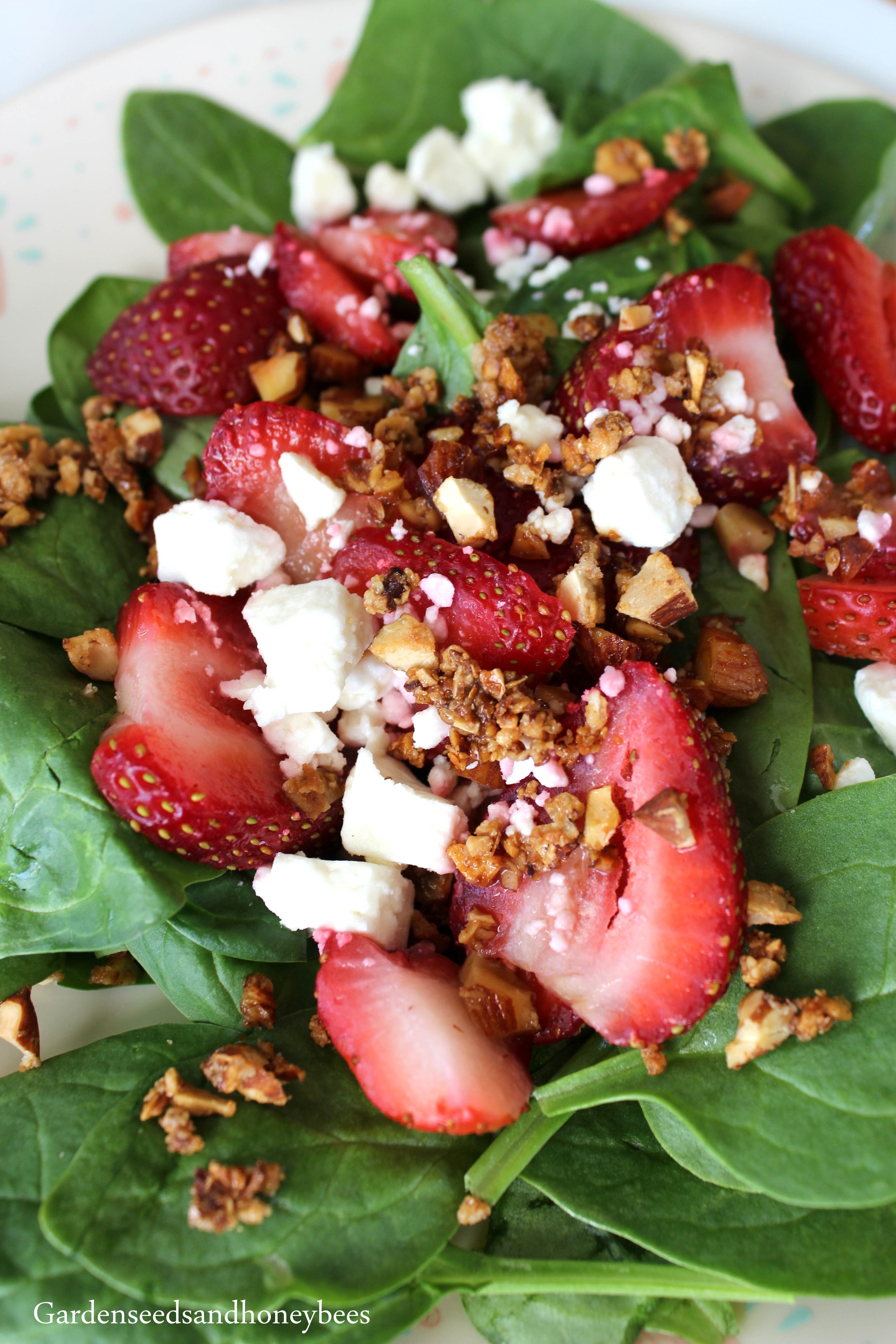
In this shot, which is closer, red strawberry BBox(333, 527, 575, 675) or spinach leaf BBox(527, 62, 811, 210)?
red strawberry BBox(333, 527, 575, 675)

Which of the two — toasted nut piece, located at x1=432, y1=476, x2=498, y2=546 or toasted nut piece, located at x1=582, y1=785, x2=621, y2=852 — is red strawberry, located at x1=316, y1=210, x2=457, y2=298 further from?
toasted nut piece, located at x1=582, y1=785, x2=621, y2=852

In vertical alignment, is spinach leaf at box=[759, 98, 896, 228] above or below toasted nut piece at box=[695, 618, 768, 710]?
above

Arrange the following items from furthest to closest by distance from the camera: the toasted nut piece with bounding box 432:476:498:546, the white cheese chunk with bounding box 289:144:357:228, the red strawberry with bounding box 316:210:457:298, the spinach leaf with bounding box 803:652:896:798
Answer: the white cheese chunk with bounding box 289:144:357:228 → the red strawberry with bounding box 316:210:457:298 → the spinach leaf with bounding box 803:652:896:798 → the toasted nut piece with bounding box 432:476:498:546

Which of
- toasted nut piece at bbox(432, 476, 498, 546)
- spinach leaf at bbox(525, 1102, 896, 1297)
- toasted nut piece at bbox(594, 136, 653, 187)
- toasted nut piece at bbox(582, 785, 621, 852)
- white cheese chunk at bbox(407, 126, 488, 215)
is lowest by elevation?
spinach leaf at bbox(525, 1102, 896, 1297)

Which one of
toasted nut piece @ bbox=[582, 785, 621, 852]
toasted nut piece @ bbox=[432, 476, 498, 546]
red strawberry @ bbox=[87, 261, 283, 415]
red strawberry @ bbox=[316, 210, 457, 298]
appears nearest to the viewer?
toasted nut piece @ bbox=[582, 785, 621, 852]

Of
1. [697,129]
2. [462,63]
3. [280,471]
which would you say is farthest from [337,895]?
[462,63]

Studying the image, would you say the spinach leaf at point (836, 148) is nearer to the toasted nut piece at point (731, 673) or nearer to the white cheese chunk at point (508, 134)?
the white cheese chunk at point (508, 134)

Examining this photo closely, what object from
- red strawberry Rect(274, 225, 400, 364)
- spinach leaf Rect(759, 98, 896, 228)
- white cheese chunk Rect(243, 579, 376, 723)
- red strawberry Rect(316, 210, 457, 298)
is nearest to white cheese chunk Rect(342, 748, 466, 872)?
white cheese chunk Rect(243, 579, 376, 723)
